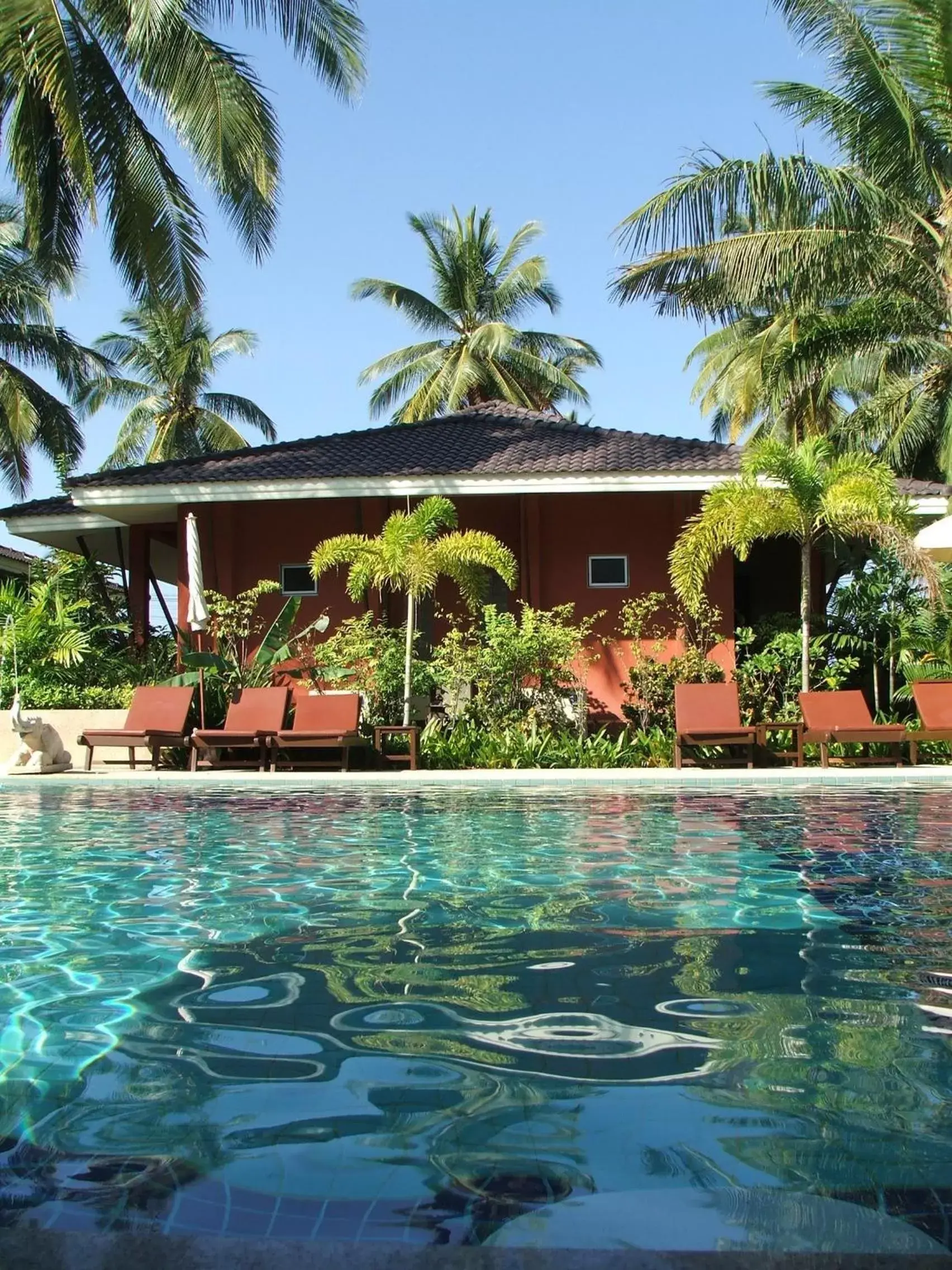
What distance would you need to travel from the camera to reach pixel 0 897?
578 centimetres

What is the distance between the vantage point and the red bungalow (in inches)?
617

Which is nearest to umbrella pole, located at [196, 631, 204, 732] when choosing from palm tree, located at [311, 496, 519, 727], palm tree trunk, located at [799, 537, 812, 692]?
palm tree, located at [311, 496, 519, 727]

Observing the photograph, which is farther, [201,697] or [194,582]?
[194,582]

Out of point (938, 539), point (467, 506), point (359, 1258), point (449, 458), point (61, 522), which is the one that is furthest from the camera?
point (61, 522)

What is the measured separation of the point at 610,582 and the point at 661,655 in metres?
1.45

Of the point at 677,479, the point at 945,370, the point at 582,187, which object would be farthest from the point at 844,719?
the point at 945,370

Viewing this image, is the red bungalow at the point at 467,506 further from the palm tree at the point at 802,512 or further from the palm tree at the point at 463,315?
the palm tree at the point at 463,315

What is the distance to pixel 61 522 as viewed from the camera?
1788cm

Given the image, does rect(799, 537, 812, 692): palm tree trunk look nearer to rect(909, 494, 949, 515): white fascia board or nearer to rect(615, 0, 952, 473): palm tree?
rect(909, 494, 949, 515): white fascia board

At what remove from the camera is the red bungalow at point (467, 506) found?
1568 cm

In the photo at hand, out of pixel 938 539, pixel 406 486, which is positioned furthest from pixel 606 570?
pixel 938 539

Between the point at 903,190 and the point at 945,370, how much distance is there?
9435 millimetres

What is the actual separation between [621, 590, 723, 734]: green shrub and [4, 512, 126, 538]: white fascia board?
8326 mm

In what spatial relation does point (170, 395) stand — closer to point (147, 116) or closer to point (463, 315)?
point (463, 315)
